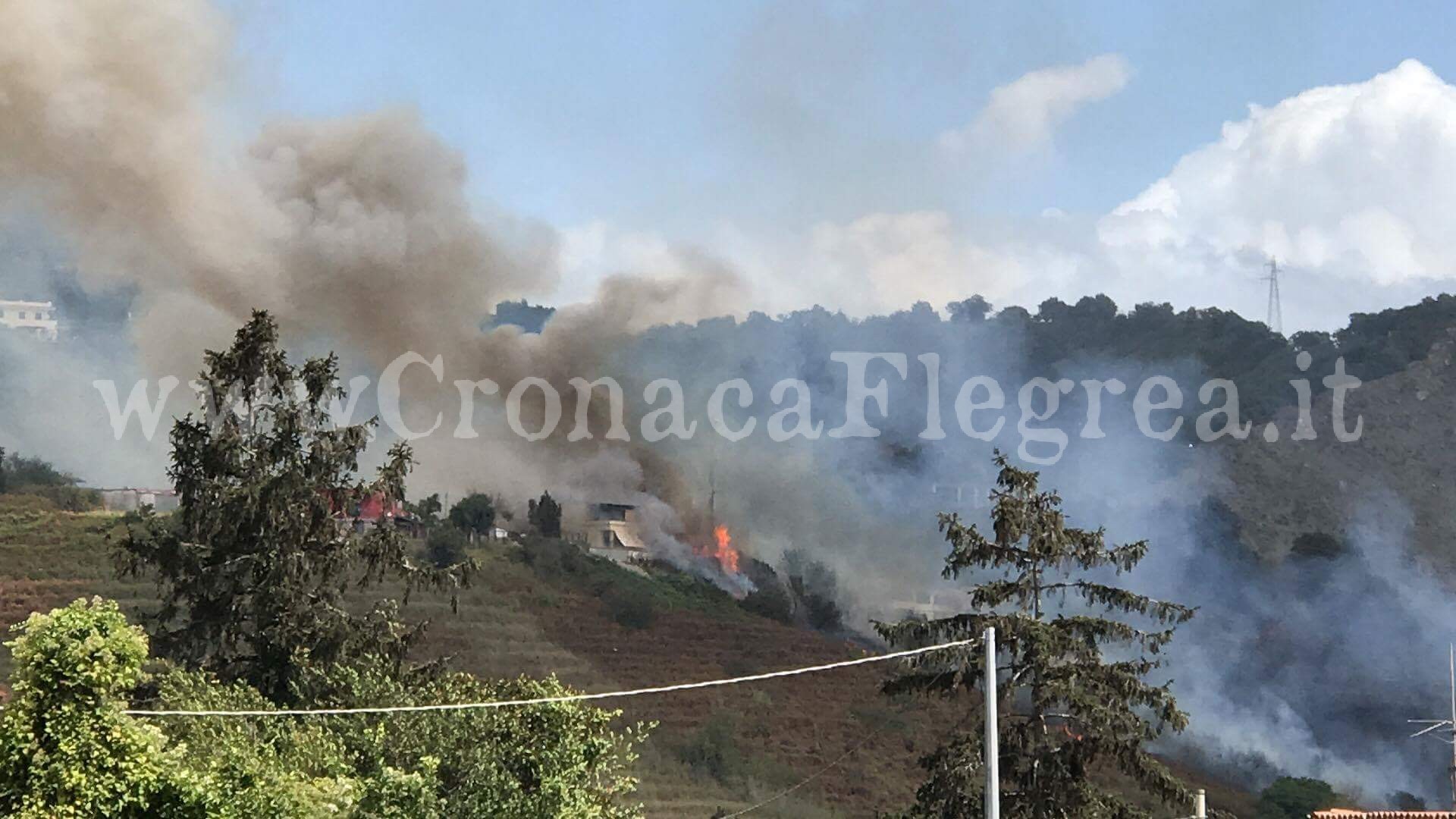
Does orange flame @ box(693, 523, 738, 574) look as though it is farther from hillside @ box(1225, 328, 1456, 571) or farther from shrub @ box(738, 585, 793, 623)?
hillside @ box(1225, 328, 1456, 571)

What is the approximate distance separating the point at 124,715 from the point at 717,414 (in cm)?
8746

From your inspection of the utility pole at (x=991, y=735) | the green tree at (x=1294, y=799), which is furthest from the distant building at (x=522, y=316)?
the utility pole at (x=991, y=735)

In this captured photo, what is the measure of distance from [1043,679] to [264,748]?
54.4 ft

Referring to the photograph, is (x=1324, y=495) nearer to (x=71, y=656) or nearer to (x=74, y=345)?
(x=74, y=345)

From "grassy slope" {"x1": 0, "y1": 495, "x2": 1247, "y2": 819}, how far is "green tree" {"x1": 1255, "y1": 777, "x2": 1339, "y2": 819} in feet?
7.28

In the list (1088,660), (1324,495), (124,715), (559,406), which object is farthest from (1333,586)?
(124,715)

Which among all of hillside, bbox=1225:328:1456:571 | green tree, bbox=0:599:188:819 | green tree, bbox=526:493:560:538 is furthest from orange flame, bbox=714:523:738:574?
green tree, bbox=0:599:188:819

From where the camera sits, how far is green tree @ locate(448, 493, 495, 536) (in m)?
101

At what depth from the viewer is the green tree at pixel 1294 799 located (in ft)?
290

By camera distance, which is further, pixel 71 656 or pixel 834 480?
pixel 834 480

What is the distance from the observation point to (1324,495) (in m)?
124

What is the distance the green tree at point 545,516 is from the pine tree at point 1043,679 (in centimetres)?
6419

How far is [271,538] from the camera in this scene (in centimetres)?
4253

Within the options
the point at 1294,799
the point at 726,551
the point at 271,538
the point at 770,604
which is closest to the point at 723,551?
the point at 726,551
